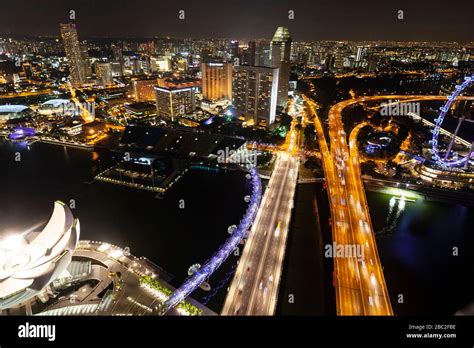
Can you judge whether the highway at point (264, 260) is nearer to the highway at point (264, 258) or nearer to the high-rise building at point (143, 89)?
the highway at point (264, 258)

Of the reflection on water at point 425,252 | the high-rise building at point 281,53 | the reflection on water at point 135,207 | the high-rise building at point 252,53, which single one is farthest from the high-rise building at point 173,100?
the reflection on water at point 425,252

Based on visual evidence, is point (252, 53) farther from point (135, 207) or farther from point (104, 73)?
point (135, 207)

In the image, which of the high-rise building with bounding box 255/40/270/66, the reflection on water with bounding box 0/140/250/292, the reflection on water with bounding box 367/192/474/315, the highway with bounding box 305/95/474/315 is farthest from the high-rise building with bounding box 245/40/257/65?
the reflection on water with bounding box 367/192/474/315

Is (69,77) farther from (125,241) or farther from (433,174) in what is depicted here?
(433,174)

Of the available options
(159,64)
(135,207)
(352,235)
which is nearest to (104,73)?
(159,64)

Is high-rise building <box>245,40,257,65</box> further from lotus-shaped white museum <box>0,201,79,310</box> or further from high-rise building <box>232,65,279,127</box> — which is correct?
lotus-shaped white museum <box>0,201,79,310</box>
